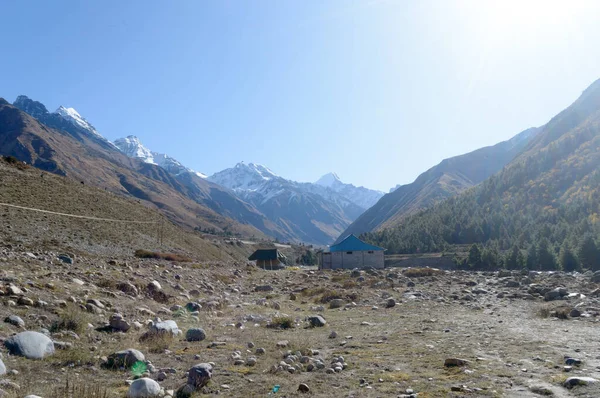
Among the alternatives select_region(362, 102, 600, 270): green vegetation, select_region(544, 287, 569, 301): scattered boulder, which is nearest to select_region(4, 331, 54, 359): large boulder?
select_region(544, 287, 569, 301): scattered boulder

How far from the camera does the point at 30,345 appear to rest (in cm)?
691

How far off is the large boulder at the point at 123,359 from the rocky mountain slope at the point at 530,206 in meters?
63.3

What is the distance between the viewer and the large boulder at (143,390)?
216 inches

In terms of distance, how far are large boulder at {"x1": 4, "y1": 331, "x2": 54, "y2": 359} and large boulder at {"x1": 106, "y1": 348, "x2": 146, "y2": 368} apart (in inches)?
42.5

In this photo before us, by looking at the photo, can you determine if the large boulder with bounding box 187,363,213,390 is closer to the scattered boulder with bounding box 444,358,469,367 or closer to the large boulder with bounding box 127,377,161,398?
the large boulder with bounding box 127,377,161,398

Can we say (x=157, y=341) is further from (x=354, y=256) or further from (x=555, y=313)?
(x=354, y=256)

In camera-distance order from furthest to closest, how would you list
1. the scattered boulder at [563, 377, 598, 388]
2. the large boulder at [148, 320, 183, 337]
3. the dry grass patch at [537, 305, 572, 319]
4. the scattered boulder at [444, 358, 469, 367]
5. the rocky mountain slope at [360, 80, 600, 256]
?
1. the rocky mountain slope at [360, 80, 600, 256]
2. the dry grass patch at [537, 305, 572, 319]
3. the large boulder at [148, 320, 183, 337]
4. the scattered boulder at [444, 358, 469, 367]
5. the scattered boulder at [563, 377, 598, 388]

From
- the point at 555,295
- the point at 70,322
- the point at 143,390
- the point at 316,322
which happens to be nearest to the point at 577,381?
the point at 143,390

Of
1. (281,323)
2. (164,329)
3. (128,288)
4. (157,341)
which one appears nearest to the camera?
(157,341)

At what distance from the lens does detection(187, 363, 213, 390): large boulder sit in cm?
619

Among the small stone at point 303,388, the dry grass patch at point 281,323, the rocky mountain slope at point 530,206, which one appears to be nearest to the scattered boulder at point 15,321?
the small stone at point 303,388

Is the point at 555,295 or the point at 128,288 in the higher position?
the point at 128,288

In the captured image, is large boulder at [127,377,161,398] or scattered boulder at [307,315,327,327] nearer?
large boulder at [127,377,161,398]

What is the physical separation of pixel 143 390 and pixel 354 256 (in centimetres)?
5084
